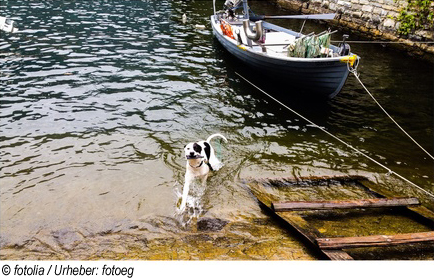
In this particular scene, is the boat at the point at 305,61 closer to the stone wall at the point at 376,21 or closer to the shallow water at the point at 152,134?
the shallow water at the point at 152,134

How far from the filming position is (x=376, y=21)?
1850cm

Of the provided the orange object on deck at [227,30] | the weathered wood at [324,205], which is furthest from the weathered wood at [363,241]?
the orange object on deck at [227,30]

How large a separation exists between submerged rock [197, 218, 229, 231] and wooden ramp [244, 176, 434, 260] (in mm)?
874

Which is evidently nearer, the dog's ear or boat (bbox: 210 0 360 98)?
the dog's ear

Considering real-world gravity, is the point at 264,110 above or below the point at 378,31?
below

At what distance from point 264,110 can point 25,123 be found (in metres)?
6.76

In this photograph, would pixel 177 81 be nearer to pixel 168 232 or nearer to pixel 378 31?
pixel 168 232

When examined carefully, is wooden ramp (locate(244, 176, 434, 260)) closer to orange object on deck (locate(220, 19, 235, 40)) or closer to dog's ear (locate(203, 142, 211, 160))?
dog's ear (locate(203, 142, 211, 160))

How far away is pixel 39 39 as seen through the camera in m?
15.4

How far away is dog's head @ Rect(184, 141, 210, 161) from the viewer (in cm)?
573

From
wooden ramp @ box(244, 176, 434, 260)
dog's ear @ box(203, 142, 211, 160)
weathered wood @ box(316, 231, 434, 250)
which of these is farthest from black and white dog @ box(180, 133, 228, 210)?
weathered wood @ box(316, 231, 434, 250)

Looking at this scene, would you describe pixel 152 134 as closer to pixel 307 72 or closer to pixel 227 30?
pixel 307 72

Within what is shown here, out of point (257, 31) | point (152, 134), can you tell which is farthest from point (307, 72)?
point (152, 134)
